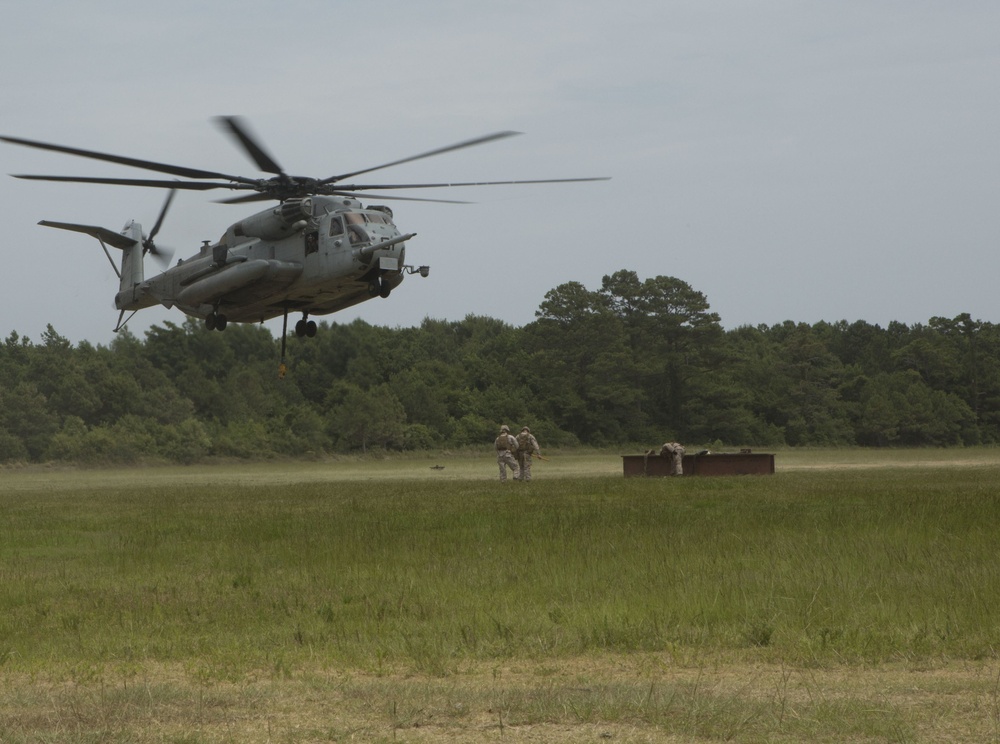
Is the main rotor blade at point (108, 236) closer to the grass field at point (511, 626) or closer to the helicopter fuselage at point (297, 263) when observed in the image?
the helicopter fuselage at point (297, 263)

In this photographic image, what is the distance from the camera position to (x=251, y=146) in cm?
2906

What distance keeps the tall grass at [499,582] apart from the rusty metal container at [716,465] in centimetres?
1078

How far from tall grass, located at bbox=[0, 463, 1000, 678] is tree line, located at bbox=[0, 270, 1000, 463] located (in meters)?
57.9

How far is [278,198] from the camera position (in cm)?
3334

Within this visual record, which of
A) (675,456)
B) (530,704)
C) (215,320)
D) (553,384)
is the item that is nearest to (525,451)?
(675,456)

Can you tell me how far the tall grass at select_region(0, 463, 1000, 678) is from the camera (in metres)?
10.8

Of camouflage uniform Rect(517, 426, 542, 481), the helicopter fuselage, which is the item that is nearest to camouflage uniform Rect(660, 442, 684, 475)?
camouflage uniform Rect(517, 426, 542, 481)

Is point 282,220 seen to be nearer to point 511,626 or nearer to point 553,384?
point 511,626

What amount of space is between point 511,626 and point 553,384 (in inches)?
3233

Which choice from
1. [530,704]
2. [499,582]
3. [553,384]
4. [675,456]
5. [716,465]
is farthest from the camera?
[553,384]

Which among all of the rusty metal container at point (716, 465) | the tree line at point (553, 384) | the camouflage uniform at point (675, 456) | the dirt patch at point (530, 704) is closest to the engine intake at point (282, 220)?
the rusty metal container at point (716, 465)

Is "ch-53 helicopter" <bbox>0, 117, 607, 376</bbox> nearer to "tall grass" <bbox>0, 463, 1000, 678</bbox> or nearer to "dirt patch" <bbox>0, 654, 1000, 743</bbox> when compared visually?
"tall grass" <bbox>0, 463, 1000, 678</bbox>

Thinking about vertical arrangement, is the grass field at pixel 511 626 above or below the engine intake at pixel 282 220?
below

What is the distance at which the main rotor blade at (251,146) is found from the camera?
2761cm
